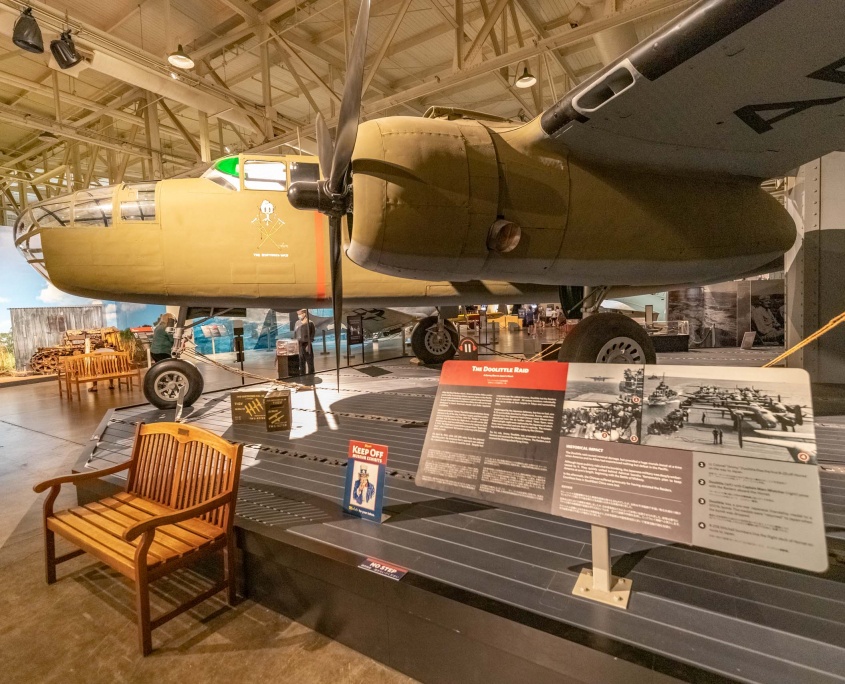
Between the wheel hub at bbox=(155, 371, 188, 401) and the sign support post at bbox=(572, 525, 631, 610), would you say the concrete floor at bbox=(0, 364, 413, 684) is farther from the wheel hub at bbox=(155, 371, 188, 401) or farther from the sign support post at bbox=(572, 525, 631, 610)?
the wheel hub at bbox=(155, 371, 188, 401)

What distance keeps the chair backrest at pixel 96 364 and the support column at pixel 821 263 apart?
11507 mm

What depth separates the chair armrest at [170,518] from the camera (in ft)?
6.22

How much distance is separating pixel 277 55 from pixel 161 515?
11.8 meters

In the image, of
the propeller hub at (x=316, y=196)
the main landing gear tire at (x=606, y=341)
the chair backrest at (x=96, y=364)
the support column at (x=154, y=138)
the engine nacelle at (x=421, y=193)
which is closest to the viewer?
the engine nacelle at (x=421, y=193)

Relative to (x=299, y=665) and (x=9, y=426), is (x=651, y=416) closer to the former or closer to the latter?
(x=299, y=665)

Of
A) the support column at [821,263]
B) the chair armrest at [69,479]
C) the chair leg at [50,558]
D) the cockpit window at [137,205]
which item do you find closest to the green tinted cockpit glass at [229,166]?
the cockpit window at [137,205]

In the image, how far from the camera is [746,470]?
1.33m

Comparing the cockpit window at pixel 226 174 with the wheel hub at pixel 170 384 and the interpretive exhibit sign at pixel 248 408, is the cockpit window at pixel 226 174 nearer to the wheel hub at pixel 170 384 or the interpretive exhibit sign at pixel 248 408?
the interpretive exhibit sign at pixel 248 408

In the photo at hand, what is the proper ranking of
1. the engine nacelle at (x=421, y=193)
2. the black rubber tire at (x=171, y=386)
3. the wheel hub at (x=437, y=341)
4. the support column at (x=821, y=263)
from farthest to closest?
1. the wheel hub at (x=437, y=341)
2. the black rubber tire at (x=171, y=386)
3. the support column at (x=821, y=263)
4. the engine nacelle at (x=421, y=193)

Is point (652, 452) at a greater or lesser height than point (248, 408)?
greater

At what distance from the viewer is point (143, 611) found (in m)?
2.04

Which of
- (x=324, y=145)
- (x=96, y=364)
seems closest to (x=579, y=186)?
A: (x=324, y=145)

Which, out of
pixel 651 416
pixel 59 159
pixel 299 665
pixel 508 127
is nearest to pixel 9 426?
pixel 299 665

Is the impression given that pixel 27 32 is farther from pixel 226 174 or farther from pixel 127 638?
pixel 127 638
